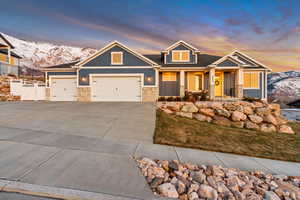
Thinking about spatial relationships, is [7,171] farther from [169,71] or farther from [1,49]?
[1,49]

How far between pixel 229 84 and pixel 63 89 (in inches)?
712

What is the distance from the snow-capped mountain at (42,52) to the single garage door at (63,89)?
81136 millimetres

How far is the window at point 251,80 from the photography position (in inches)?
616

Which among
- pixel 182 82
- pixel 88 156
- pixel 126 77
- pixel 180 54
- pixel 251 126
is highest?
pixel 180 54

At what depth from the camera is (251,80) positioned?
15703 millimetres

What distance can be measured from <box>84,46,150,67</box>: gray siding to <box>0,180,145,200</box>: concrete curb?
12926 millimetres

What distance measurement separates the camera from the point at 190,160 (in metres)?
4.39

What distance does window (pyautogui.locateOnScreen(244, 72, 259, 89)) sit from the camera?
51.3 feet

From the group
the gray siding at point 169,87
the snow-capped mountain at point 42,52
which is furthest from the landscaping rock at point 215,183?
the snow-capped mountain at point 42,52

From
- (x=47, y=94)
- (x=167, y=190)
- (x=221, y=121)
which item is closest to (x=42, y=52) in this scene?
(x=47, y=94)

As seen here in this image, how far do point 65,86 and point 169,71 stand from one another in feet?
37.1

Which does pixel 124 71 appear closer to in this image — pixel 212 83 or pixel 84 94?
pixel 84 94

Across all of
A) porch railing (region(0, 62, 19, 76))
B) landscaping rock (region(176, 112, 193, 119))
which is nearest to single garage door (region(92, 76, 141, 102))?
landscaping rock (region(176, 112, 193, 119))

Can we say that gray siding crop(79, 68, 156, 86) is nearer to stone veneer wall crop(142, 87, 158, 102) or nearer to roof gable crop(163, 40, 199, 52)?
stone veneer wall crop(142, 87, 158, 102)
